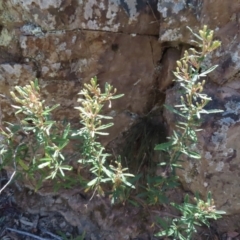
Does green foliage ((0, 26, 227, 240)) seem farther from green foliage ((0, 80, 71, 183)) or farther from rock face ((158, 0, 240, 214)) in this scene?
rock face ((158, 0, 240, 214))

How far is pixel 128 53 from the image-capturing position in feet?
6.25

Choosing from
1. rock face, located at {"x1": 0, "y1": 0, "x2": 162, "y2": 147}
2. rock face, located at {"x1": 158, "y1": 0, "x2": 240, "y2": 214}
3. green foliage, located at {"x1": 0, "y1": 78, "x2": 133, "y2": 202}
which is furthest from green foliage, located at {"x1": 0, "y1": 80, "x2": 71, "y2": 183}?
rock face, located at {"x1": 158, "y1": 0, "x2": 240, "y2": 214}

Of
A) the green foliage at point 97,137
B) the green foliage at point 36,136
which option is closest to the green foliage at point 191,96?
the green foliage at point 97,137

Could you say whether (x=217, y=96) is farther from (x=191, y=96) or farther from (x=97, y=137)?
(x=97, y=137)

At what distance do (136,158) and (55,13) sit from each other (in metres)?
0.73

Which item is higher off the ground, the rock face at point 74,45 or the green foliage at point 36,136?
the rock face at point 74,45

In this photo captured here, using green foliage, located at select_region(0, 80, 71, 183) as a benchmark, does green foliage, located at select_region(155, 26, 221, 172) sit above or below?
above

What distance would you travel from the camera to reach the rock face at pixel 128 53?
1.75 meters

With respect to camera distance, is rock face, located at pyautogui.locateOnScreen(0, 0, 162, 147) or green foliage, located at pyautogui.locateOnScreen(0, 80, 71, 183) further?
rock face, located at pyautogui.locateOnScreen(0, 0, 162, 147)

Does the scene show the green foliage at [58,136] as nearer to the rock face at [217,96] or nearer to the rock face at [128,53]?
the rock face at [128,53]

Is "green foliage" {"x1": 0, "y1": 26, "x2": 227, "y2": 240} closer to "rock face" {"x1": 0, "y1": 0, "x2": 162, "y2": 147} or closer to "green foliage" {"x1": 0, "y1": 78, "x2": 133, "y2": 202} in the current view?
"green foliage" {"x1": 0, "y1": 78, "x2": 133, "y2": 202}

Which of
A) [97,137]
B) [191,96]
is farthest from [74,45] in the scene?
[191,96]

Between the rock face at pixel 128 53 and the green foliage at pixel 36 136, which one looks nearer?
the green foliage at pixel 36 136

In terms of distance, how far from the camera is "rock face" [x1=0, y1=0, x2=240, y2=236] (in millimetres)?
1753
